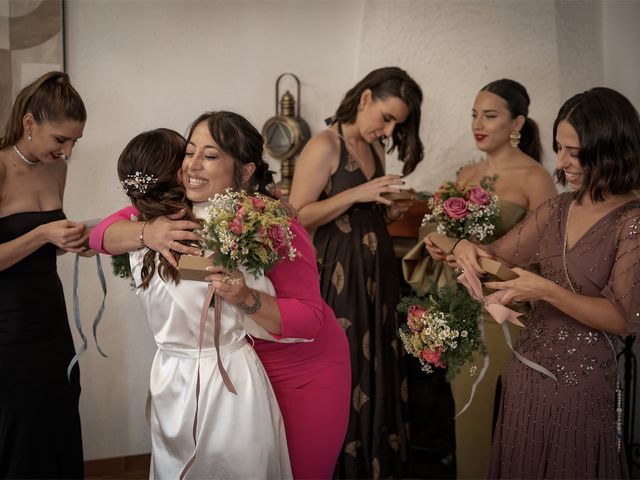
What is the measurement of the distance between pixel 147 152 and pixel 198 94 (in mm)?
1949

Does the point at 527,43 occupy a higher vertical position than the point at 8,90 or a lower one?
higher

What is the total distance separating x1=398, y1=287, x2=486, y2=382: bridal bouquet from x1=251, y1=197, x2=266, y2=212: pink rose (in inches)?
32.9

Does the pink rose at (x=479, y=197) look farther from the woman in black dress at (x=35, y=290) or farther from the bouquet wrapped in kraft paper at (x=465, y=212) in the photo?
the woman in black dress at (x=35, y=290)

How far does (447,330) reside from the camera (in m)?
2.47

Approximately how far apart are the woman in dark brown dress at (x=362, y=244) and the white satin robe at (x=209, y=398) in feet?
4.69

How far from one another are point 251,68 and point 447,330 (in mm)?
2428

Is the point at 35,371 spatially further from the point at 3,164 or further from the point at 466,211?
the point at 466,211

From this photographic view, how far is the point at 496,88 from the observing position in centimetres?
363

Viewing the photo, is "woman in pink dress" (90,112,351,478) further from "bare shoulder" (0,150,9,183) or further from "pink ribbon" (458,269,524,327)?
"bare shoulder" (0,150,9,183)

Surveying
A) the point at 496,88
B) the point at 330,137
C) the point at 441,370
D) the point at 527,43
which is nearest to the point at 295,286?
the point at 330,137

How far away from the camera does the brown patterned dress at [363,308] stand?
3604mm

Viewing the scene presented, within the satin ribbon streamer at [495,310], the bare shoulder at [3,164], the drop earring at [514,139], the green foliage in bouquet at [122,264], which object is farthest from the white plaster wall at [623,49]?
the bare shoulder at [3,164]

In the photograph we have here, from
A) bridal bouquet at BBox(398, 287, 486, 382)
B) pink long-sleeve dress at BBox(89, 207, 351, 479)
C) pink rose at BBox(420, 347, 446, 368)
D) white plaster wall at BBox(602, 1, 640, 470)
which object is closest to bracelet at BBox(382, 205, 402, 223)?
bridal bouquet at BBox(398, 287, 486, 382)

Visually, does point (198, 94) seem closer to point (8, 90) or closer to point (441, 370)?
point (8, 90)
